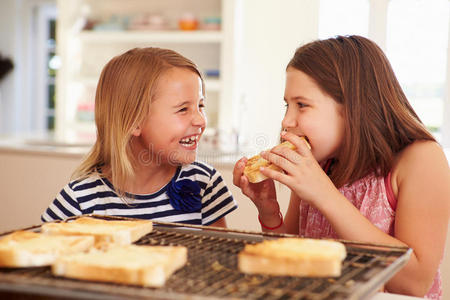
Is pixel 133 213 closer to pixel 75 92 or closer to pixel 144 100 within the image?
pixel 144 100

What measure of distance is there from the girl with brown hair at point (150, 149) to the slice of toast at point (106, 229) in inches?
18.5

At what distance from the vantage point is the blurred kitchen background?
10.1 feet

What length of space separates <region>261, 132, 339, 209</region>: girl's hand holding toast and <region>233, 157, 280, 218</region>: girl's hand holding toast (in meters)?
0.18

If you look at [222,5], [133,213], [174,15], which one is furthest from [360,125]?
[174,15]

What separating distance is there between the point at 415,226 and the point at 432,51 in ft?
7.63

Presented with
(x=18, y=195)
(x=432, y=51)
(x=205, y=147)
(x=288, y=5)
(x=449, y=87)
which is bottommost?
(x=18, y=195)

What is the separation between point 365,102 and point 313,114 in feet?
0.51

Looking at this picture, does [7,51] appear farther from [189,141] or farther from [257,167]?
[257,167]

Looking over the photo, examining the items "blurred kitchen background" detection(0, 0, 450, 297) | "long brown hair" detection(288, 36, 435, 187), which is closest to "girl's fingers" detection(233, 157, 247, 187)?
"long brown hair" detection(288, 36, 435, 187)

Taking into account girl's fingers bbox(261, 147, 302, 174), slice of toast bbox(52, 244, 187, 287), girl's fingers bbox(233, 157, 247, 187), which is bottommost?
girl's fingers bbox(233, 157, 247, 187)

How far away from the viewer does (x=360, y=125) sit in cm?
142

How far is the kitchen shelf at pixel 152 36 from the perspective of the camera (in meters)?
4.13

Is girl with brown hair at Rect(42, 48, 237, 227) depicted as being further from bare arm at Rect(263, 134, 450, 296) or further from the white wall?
the white wall

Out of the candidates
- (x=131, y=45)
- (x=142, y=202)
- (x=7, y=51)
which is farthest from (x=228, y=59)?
(x=7, y=51)
